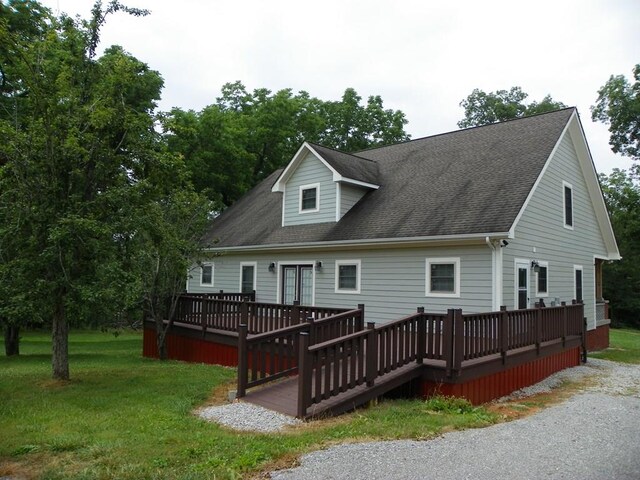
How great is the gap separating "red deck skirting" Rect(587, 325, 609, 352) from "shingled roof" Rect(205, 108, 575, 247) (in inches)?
261

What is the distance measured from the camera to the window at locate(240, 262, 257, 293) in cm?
1634

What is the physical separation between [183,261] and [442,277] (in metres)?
6.16

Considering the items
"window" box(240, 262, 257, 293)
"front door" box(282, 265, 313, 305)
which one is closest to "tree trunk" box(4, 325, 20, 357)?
"window" box(240, 262, 257, 293)

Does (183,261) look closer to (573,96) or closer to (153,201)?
(153,201)

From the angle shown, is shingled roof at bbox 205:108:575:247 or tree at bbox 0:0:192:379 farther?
shingled roof at bbox 205:108:575:247

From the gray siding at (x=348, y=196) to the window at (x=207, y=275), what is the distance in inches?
266

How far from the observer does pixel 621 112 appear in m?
29.4

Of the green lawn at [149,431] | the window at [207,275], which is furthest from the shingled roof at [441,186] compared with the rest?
the green lawn at [149,431]

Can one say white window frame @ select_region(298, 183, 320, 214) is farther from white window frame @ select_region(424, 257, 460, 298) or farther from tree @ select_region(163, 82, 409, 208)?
tree @ select_region(163, 82, 409, 208)

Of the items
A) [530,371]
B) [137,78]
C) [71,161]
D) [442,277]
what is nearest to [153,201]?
[71,161]

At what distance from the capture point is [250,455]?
464 cm

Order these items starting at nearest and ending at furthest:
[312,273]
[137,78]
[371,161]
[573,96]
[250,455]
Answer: [250,455] → [137,78] → [312,273] → [371,161] → [573,96]

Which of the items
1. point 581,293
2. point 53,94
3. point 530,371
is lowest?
point 530,371

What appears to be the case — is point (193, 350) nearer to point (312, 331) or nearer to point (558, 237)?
point (312, 331)
